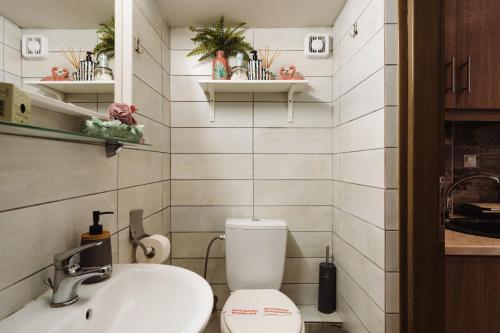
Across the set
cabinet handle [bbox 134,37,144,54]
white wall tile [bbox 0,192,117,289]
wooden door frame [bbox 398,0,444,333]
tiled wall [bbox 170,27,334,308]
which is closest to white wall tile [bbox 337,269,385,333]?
wooden door frame [bbox 398,0,444,333]

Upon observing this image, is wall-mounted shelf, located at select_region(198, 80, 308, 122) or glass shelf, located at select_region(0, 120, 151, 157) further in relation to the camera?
wall-mounted shelf, located at select_region(198, 80, 308, 122)

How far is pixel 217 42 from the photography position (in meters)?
1.78

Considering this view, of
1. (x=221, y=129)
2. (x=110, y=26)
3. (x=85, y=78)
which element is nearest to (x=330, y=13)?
(x=221, y=129)

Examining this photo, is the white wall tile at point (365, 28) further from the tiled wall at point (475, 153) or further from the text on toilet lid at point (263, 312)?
the text on toilet lid at point (263, 312)

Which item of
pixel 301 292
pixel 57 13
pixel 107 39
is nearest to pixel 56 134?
pixel 57 13

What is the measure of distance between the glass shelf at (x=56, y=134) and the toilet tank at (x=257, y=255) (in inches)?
34.2

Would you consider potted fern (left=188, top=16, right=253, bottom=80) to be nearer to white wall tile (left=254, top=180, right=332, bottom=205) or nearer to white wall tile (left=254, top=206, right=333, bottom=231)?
white wall tile (left=254, top=180, right=332, bottom=205)

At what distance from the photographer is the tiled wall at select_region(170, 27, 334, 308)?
185cm

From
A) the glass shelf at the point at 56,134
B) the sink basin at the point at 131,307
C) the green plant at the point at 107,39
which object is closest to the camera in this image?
the glass shelf at the point at 56,134

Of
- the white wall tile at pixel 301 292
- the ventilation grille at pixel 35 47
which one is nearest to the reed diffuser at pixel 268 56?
the ventilation grille at pixel 35 47

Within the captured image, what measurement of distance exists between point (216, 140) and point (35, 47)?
49.1 inches

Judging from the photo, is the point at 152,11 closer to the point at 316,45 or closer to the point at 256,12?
the point at 256,12

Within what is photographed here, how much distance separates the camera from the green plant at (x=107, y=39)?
3.06 feet

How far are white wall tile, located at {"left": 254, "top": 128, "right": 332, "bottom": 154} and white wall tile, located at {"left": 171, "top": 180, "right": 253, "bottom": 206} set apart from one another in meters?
0.28
